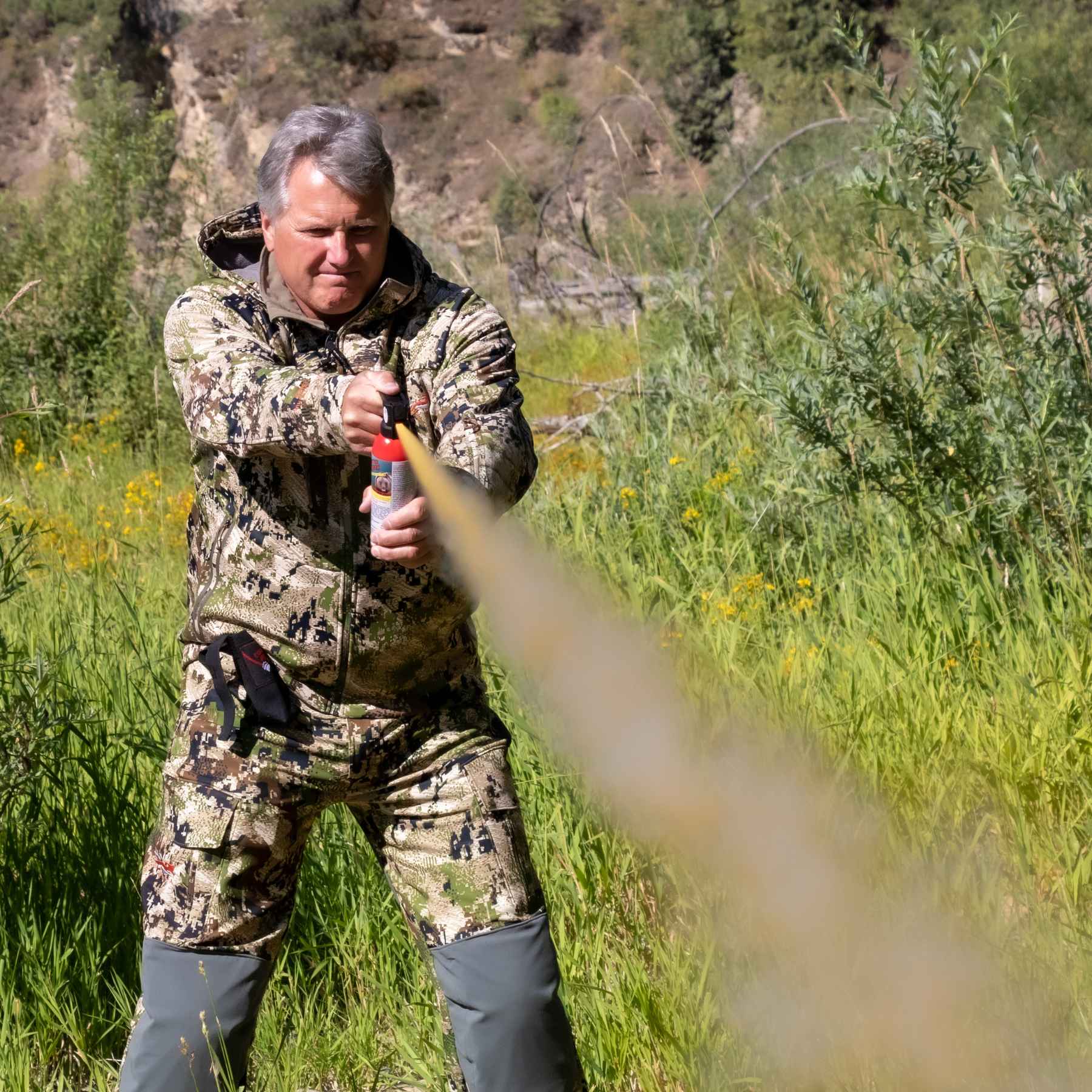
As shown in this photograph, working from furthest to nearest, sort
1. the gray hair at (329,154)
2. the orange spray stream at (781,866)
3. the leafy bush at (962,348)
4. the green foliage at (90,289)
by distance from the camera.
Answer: the green foliage at (90,289), the leafy bush at (962,348), the orange spray stream at (781,866), the gray hair at (329,154)

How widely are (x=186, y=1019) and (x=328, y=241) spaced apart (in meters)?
1.31

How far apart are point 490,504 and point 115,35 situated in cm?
3921

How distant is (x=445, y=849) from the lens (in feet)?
7.53

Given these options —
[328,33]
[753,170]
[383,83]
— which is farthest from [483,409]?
[328,33]

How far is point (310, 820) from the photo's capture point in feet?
7.77

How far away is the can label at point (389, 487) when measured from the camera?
6.37 feet

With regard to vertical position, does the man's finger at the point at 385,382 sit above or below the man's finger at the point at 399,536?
above

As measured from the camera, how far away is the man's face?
7.40ft

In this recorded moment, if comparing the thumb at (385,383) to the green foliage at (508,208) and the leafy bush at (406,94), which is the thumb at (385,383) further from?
the leafy bush at (406,94)

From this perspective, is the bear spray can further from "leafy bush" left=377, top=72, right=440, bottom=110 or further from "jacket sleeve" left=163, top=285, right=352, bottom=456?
"leafy bush" left=377, top=72, right=440, bottom=110

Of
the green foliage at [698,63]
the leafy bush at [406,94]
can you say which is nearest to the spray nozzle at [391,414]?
the green foliage at [698,63]

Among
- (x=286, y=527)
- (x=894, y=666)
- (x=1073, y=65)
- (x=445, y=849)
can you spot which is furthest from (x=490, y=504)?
(x=1073, y=65)

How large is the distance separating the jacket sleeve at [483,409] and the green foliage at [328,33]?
118 feet

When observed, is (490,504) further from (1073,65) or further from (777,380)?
(1073,65)
